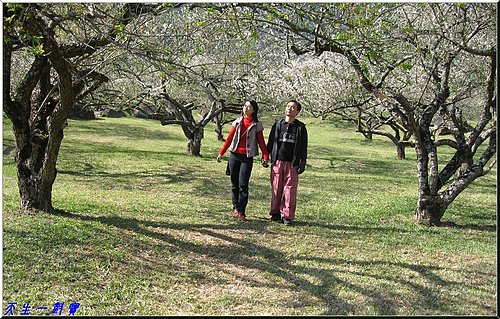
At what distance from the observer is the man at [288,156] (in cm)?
682

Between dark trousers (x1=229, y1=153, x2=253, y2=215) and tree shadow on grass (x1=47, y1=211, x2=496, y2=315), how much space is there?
1.66 feet

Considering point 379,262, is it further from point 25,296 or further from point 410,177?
point 410,177

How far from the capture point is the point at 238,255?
553 cm

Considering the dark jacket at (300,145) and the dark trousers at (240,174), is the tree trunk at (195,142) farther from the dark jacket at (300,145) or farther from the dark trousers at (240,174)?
the dark jacket at (300,145)

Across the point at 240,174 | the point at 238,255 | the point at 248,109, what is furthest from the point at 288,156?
the point at 238,255

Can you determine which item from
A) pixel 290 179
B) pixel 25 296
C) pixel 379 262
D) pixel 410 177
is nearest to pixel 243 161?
pixel 290 179

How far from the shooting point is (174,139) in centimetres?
2500

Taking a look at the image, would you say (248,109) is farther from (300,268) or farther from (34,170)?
(34,170)

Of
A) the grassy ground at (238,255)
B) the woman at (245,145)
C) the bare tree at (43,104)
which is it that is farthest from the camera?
the woman at (245,145)

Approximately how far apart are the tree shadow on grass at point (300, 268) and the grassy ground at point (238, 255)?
0.01 metres

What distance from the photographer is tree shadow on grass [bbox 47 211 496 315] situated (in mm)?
4297

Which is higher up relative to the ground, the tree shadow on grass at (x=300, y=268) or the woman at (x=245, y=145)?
the woman at (x=245, y=145)

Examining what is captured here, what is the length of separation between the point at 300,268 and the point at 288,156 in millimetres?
2114

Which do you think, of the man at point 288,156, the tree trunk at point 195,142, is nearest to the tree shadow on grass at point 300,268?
the man at point 288,156
